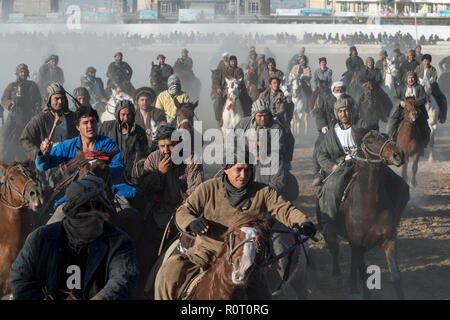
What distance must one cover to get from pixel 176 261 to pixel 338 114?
162 inches

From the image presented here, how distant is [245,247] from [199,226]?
1.01 meters

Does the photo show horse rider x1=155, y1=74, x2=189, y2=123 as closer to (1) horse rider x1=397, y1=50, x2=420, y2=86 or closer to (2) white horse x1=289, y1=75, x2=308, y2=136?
(2) white horse x1=289, y1=75, x2=308, y2=136

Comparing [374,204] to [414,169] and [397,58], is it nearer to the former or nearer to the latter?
[414,169]

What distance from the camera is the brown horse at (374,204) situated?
324 inches

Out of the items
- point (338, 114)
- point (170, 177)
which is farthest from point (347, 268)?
point (170, 177)

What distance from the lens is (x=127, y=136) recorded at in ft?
29.4

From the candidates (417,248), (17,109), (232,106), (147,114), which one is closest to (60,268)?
(417,248)

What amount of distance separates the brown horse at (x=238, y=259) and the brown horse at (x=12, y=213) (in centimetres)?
214

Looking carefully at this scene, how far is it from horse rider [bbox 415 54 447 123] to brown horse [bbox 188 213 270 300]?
13.3 metres

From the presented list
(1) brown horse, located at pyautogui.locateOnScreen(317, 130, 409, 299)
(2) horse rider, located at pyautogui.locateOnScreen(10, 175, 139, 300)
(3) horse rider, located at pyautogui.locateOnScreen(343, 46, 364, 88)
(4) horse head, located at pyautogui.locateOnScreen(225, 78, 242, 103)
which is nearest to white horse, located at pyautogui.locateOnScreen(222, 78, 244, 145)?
(4) horse head, located at pyautogui.locateOnScreen(225, 78, 242, 103)

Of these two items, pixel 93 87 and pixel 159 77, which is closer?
pixel 93 87

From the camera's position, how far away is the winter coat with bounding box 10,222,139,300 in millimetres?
4328

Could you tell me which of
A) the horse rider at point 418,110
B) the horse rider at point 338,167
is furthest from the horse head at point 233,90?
the horse rider at point 338,167

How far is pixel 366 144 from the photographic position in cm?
837
